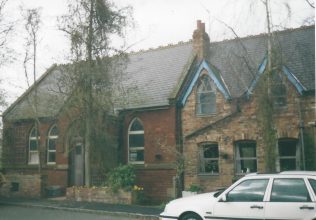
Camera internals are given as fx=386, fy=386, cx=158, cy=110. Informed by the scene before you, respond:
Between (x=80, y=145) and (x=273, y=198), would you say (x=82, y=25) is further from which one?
(x=273, y=198)

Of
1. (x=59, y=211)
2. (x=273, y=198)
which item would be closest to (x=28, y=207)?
(x=59, y=211)

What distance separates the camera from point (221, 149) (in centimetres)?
1811

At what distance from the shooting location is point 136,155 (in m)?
21.6

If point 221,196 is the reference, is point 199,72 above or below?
above

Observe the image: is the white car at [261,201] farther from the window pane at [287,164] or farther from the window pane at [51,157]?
the window pane at [51,157]

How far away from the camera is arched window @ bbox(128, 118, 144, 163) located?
21.5 meters

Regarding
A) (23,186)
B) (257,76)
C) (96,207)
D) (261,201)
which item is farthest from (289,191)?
(23,186)

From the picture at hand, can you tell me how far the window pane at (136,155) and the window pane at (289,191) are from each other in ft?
44.3

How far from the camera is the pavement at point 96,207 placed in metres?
14.3

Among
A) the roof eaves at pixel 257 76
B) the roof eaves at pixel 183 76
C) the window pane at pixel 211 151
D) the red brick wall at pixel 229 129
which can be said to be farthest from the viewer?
the roof eaves at pixel 183 76

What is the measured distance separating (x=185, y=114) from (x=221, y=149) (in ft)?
9.92

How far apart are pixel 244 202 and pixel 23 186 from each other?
15.8 metres

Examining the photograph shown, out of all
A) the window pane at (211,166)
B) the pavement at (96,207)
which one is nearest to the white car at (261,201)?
the pavement at (96,207)

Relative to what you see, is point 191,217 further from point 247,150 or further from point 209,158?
point 209,158
